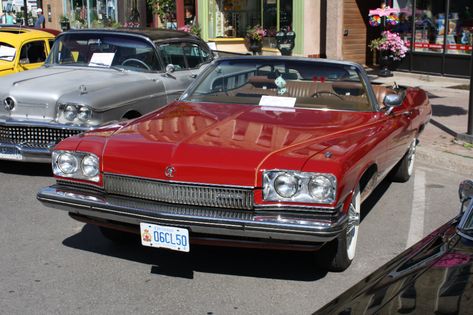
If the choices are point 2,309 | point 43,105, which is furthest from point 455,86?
point 2,309

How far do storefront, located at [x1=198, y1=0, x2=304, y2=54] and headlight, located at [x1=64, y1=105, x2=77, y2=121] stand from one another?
1219 cm

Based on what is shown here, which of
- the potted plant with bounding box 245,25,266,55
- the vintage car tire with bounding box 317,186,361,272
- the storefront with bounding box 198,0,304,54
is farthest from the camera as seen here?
the potted plant with bounding box 245,25,266,55

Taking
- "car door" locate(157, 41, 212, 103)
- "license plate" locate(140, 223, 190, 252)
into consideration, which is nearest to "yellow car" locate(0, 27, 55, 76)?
"car door" locate(157, 41, 212, 103)

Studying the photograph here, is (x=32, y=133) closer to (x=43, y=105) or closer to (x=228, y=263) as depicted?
(x=43, y=105)

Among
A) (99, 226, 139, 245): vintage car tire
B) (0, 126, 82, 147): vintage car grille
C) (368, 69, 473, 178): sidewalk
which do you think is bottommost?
(99, 226, 139, 245): vintage car tire

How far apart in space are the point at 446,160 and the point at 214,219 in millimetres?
4875

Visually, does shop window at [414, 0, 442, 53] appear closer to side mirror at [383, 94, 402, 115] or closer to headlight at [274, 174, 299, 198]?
side mirror at [383, 94, 402, 115]

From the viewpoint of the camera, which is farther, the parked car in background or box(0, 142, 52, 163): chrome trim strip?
box(0, 142, 52, 163): chrome trim strip

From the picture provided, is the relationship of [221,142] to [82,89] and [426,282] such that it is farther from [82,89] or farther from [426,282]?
[82,89]

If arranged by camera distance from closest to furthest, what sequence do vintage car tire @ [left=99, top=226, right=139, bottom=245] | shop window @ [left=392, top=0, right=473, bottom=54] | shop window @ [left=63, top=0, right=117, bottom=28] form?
1. vintage car tire @ [left=99, top=226, right=139, bottom=245]
2. shop window @ [left=392, top=0, right=473, bottom=54]
3. shop window @ [left=63, top=0, right=117, bottom=28]

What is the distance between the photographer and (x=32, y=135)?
702 cm

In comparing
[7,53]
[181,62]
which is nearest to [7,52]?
[7,53]

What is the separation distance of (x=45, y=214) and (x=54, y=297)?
199 cm

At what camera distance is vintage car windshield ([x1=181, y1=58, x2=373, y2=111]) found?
5492 mm
